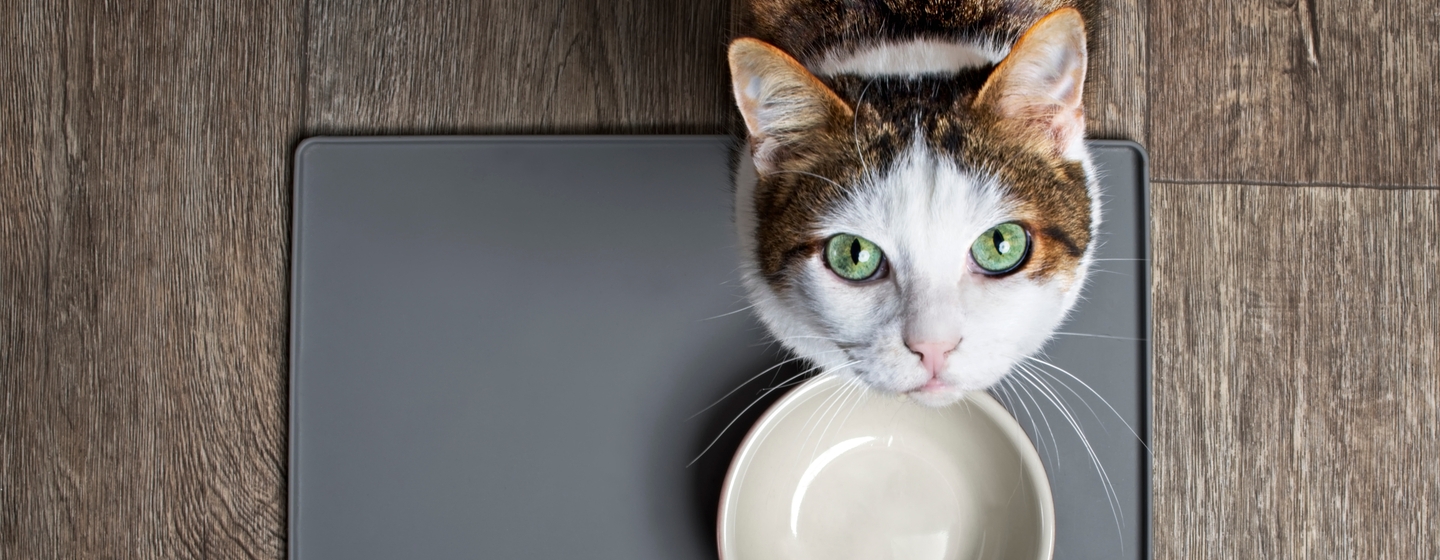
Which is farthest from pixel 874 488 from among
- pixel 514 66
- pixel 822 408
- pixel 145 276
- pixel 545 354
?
pixel 145 276

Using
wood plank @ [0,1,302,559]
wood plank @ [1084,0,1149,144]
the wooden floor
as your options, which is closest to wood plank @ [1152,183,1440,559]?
the wooden floor

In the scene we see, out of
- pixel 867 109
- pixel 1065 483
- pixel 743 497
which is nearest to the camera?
pixel 867 109

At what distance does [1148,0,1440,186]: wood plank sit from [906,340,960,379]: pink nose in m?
0.62

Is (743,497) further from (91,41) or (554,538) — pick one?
(91,41)

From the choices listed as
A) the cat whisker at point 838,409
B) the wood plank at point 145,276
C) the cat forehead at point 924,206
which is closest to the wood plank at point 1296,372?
the cat whisker at point 838,409

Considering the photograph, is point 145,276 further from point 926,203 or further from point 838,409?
point 926,203

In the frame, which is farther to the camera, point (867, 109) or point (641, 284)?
point (641, 284)

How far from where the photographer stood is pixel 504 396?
0.97m

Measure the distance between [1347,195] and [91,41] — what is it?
5.33 feet

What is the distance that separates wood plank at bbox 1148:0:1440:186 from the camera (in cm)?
99

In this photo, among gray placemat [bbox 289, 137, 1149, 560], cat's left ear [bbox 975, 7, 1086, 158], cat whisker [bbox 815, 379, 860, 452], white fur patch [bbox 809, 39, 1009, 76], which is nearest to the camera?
cat's left ear [bbox 975, 7, 1086, 158]

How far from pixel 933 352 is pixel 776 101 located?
204 mm

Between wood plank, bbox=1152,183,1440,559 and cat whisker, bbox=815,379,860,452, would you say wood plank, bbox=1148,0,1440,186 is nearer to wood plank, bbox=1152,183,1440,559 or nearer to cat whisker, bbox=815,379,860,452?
wood plank, bbox=1152,183,1440,559

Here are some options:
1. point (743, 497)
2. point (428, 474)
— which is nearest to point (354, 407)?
point (428, 474)
